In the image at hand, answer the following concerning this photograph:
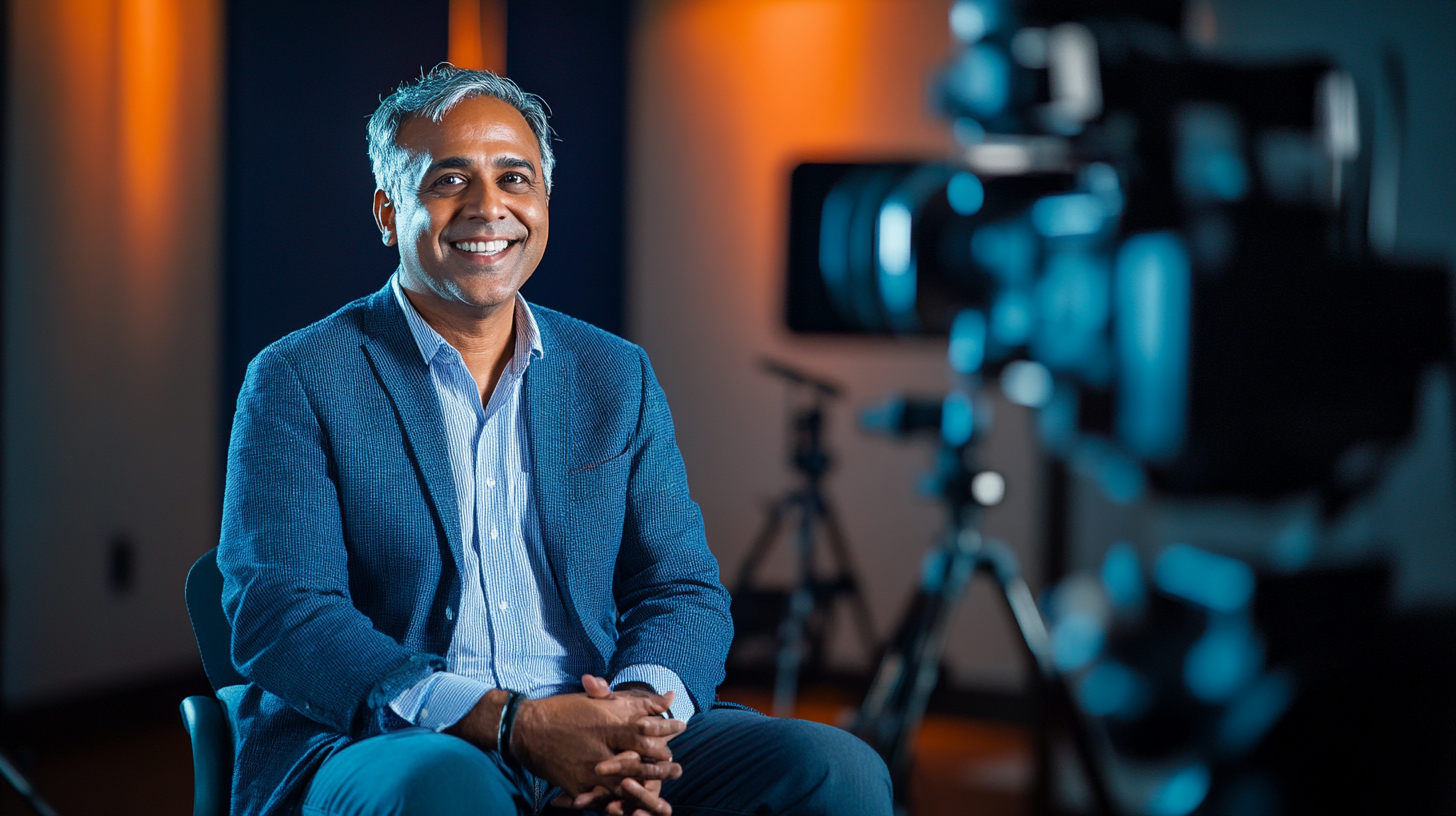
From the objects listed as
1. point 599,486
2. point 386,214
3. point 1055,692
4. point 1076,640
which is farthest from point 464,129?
point 1076,640

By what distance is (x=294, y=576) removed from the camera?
3.69ft

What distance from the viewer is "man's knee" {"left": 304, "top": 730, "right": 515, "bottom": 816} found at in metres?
1.01

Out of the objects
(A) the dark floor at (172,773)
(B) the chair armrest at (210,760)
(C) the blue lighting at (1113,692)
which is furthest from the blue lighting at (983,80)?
(A) the dark floor at (172,773)

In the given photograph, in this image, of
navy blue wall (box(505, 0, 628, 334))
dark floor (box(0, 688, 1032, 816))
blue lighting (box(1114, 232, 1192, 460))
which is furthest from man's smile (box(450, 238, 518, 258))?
navy blue wall (box(505, 0, 628, 334))

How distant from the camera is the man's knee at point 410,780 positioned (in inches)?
39.8

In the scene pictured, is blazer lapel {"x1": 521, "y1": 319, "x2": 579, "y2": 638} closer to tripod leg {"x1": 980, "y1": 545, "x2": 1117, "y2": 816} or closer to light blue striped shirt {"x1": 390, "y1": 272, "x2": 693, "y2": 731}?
light blue striped shirt {"x1": 390, "y1": 272, "x2": 693, "y2": 731}

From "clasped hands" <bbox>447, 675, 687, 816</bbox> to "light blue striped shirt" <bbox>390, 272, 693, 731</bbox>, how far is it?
87mm

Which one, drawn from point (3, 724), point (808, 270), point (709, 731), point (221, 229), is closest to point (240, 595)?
point (709, 731)

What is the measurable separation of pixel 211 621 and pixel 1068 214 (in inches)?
54.2

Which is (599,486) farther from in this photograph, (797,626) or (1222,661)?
(797,626)

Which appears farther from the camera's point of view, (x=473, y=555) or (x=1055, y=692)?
(x=1055, y=692)

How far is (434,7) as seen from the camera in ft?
10.1

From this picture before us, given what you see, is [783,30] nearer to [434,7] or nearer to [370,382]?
[434,7]

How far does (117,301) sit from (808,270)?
5.95 ft
